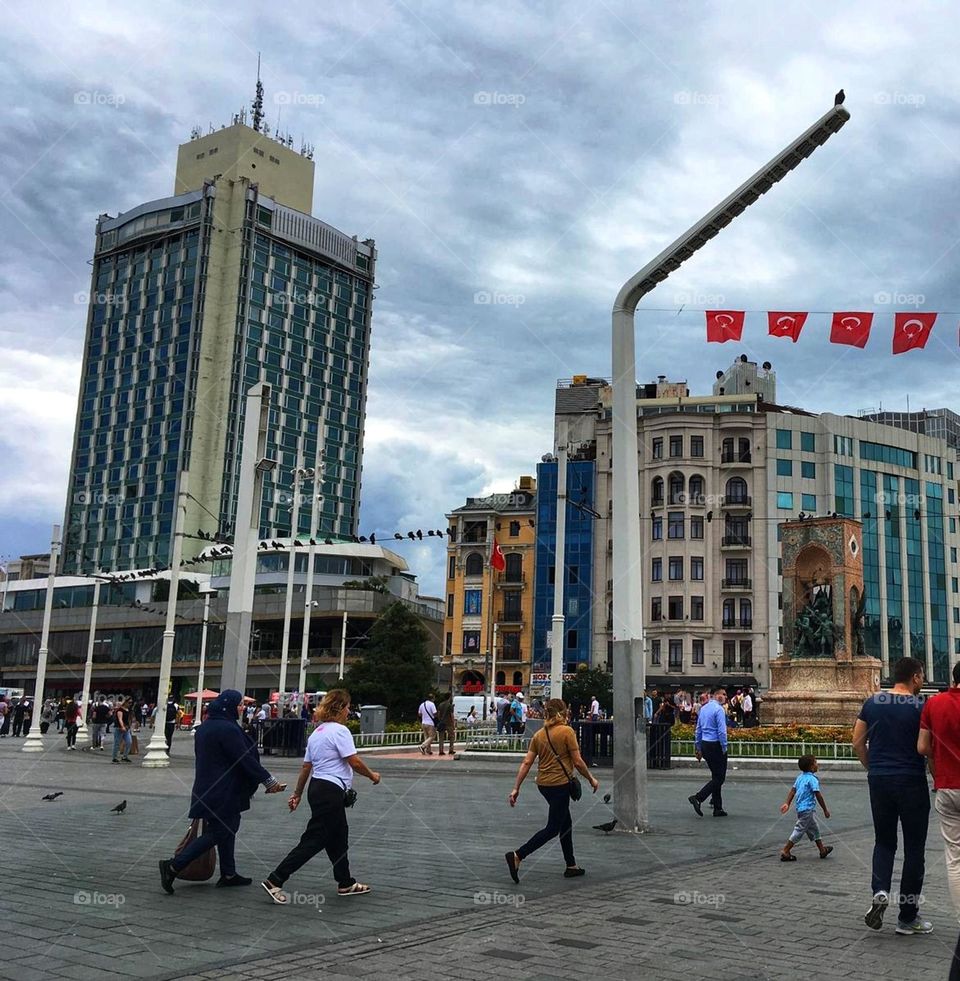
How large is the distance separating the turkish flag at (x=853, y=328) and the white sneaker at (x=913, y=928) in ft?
37.9

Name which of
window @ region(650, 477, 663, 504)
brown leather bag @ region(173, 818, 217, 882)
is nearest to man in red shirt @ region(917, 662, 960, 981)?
brown leather bag @ region(173, 818, 217, 882)

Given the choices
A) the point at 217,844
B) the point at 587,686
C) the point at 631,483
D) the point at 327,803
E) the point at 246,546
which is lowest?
the point at 217,844

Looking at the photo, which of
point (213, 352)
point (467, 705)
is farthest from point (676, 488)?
point (213, 352)

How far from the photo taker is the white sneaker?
24.5 feet

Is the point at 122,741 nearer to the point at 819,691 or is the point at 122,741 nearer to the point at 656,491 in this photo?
the point at 819,691

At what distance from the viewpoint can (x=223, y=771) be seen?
8906 mm

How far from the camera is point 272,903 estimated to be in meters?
8.20

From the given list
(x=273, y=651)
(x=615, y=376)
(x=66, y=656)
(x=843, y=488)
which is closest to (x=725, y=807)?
(x=615, y=376)

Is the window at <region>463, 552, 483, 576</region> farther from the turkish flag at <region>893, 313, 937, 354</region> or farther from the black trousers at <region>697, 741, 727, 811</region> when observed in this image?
the black trousers at <region>697, 741, 727, 811</region>

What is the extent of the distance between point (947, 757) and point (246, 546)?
7.57 metres

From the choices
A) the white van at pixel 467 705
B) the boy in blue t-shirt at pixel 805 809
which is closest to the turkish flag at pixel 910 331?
the boy in blue t-shirt at pixel 805 809

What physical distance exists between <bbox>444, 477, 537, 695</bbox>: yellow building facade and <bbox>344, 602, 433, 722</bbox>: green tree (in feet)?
79.4

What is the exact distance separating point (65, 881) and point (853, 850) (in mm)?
7908

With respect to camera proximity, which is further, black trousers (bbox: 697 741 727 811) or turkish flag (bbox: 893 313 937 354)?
turkish flag (bbox: 893 313 937 354)
